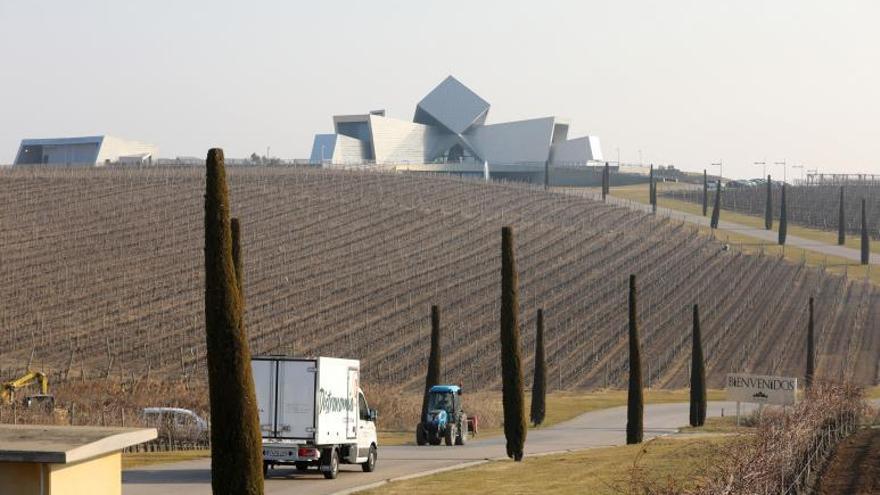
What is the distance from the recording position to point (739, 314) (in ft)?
307

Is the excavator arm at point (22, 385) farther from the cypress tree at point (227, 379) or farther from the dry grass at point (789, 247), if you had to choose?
the dry grass at point (789, 247)

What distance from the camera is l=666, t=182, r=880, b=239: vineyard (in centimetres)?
14712

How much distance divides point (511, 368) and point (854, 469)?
9886 millimetres

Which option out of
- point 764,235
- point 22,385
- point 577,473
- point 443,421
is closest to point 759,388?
point 443,421

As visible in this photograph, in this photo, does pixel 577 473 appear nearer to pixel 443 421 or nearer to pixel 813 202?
pixel 443 421

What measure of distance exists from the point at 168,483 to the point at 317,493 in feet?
12.0

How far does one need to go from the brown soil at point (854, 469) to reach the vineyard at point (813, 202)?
301 ft

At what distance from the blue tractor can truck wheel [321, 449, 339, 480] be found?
547 inches

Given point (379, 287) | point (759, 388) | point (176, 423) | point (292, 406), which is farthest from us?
point (379, 287)

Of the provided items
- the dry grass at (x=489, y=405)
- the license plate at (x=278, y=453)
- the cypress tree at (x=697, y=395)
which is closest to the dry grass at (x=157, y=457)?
the license plate at (x=278, y=453)

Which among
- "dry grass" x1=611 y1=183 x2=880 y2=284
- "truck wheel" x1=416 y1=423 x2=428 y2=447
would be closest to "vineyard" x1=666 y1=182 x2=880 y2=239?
"dry grass" x1=611 y1=183 x2=880 y2=284

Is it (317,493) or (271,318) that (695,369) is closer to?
(271,318)

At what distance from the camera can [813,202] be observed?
531ft

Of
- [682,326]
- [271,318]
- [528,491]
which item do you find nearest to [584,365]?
[682,326]
